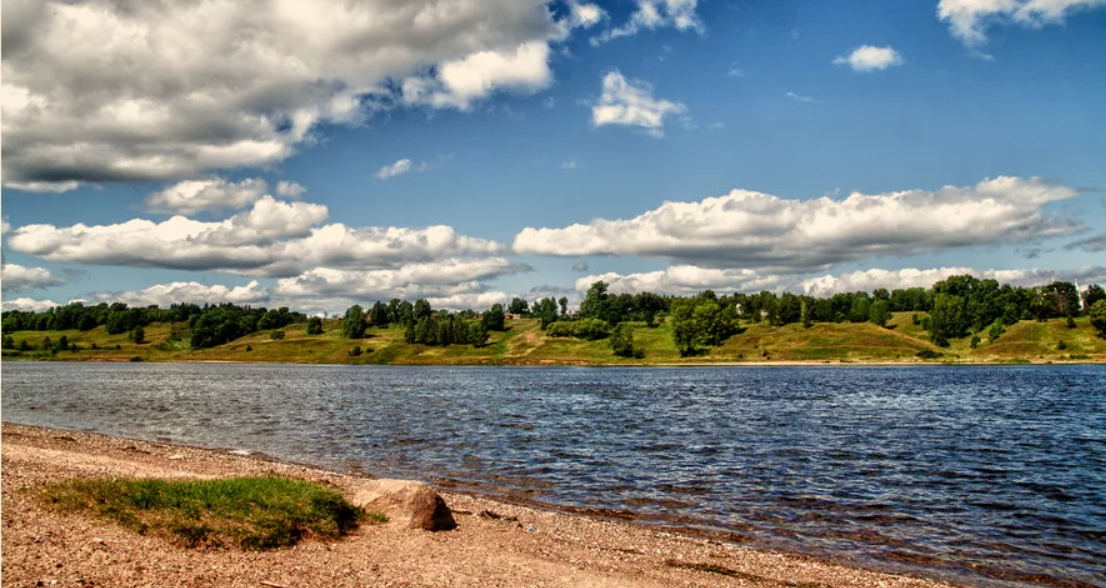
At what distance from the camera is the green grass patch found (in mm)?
17469

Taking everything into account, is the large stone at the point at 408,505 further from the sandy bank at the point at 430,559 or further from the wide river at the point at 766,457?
the wide river at the point at 766,457

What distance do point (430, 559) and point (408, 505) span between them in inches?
162

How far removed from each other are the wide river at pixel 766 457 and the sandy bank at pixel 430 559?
309cm

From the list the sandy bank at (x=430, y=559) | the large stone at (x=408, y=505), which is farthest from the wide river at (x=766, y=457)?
the large stone at (x=408, y=505)

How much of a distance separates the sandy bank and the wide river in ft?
10.1

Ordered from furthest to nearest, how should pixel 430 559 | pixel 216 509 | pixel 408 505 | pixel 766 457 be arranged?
pixel 766 457, pixel 408 505, pixel 216 509, pixel 430 559

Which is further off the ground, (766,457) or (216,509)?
(216,509)

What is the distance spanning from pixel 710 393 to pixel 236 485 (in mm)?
89932

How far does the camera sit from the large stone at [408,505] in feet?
71.3

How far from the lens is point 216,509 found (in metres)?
18.7

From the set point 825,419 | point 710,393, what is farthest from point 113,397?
point 825,419

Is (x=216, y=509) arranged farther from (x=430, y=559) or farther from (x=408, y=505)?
(x=430, y=559)

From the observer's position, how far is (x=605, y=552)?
2088 cm

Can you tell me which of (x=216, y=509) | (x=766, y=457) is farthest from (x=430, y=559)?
(x=766, y=457)
